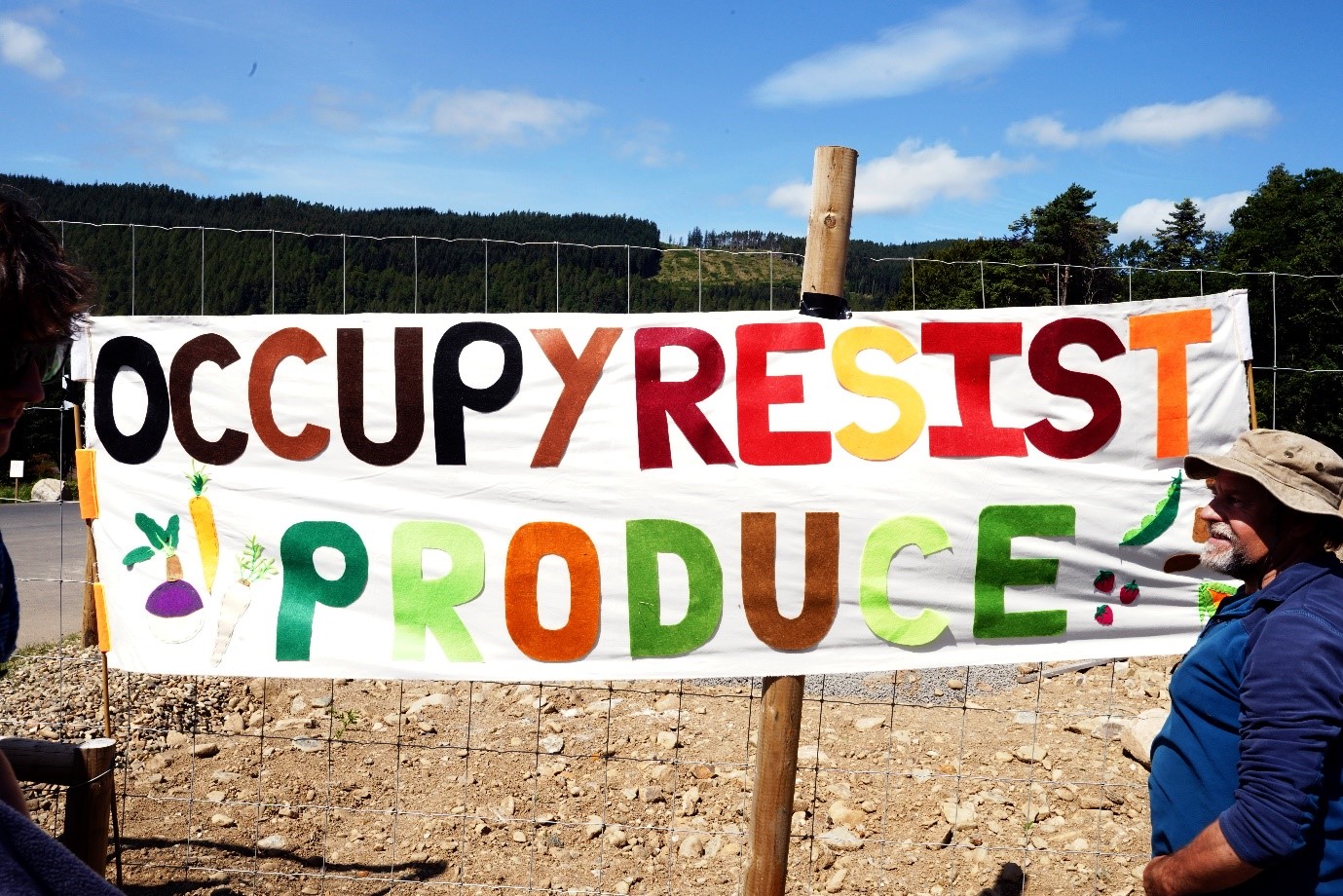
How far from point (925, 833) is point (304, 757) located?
317cm

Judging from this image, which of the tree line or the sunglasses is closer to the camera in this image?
the sunglasses

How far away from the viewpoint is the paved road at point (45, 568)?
8875 mm

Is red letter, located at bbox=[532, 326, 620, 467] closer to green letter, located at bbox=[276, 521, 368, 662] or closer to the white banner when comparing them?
the white banner

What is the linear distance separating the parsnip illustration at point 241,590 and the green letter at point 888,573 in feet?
7.20

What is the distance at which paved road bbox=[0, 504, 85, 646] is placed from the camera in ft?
29.1

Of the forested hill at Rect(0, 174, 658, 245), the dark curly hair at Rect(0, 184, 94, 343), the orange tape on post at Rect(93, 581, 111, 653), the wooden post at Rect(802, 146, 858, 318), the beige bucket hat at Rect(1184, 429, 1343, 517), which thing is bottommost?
the orange tape on post at Rect(93, 581, 111, 653)

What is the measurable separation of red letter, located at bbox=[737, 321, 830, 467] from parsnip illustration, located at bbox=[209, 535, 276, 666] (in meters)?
1.84

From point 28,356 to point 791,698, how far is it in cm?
262

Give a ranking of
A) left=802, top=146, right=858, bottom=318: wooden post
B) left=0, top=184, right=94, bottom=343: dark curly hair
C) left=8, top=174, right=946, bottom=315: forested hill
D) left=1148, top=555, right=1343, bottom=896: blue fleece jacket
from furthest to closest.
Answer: left=8, top=174, right=946, bottom=315: forested hill → left=802, top=146, right=858, bottom=318: wooden post → left=1148, top=555, right=1343, bottom=896: blue fleece jacket → left=0, top=184, right=94, bottom=343: dark curly hair

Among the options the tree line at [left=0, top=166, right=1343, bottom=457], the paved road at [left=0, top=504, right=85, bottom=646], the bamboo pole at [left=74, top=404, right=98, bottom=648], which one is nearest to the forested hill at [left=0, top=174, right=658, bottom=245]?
the tree line at [left=0, top=166, right=1343, bottom=457]

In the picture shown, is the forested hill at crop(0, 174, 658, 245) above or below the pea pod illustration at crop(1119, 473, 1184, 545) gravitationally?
above

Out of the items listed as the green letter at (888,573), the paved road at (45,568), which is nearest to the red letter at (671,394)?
the green letter at (888,573)

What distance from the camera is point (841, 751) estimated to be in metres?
5.16

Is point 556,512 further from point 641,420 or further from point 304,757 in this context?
point 304,757
